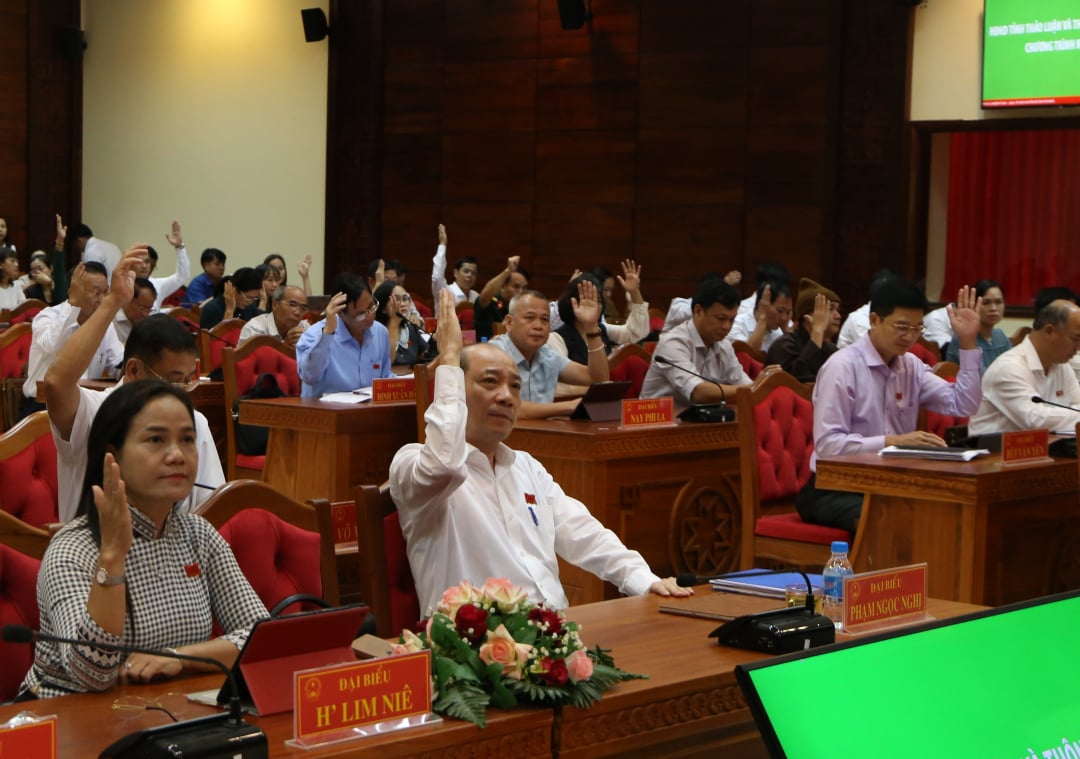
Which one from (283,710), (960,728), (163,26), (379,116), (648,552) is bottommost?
(648,552)

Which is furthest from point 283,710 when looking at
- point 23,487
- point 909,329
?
point 909,329

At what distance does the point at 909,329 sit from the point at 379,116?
8.87m

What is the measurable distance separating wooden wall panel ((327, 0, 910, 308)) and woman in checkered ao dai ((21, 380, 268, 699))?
28.3ft

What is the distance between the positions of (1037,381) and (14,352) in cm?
471

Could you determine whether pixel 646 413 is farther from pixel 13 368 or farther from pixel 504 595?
pixel 13 368

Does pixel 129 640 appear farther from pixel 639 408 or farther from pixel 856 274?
pixel 856 274

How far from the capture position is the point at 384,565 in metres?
2.87

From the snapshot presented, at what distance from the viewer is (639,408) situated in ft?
16.9

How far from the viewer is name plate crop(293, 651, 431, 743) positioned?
1.71 m

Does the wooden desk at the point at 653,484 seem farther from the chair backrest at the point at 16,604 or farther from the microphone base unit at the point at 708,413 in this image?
the chair backrest at the point at 16,604

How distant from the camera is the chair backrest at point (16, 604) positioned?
2.33m

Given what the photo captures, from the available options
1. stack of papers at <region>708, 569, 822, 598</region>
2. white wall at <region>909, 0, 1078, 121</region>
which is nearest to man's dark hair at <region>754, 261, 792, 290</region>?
white wall at <region>909, 0, 1078, 121</region>

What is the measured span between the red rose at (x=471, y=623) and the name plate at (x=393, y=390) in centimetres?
379

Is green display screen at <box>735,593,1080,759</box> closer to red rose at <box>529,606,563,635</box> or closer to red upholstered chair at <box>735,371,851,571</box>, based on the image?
red rose at <box>529,606,563,635</box>
